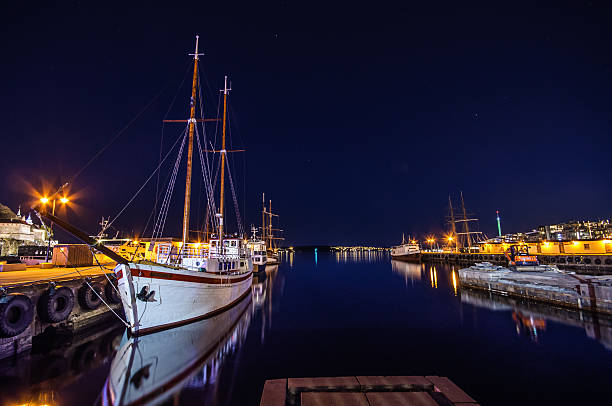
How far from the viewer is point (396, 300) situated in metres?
25.8

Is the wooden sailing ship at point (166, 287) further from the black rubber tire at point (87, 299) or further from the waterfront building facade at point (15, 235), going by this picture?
the waterfront building facade at point (15, 235)

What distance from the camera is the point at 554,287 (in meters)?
18.8

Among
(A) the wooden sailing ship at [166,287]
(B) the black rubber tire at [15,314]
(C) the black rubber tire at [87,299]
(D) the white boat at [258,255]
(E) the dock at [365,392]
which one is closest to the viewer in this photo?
(E) the dock at [365,392]

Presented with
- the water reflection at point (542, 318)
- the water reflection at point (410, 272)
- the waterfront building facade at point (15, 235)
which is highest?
the waterfront building facade at point (15, 235)

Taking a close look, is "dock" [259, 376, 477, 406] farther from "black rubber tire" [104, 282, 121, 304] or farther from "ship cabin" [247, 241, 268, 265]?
"ship cabin" [247, 241, 268, 265]

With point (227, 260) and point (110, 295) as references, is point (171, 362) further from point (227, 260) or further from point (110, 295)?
point (110, 295)

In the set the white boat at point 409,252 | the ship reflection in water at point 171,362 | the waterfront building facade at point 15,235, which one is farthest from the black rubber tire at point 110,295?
the white boat at point 409,252

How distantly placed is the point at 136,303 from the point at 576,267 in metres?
53.1

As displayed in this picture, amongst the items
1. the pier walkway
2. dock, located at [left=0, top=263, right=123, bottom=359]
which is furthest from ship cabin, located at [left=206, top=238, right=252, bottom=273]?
the pier walkway

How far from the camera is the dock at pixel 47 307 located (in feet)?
33.8

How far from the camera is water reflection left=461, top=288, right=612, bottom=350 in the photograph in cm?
1345

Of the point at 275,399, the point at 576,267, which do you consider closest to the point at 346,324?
the point at 275,399

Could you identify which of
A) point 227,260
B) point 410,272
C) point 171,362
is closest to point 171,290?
point 171,362

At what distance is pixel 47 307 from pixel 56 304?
0.53m
